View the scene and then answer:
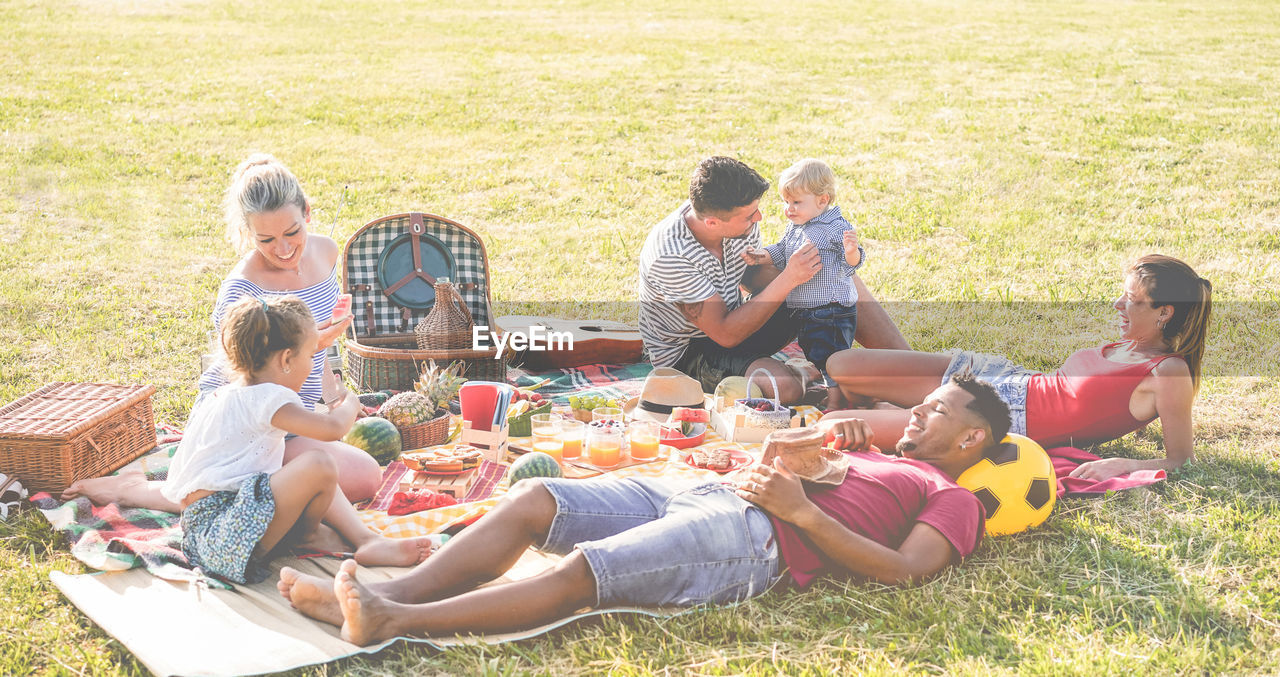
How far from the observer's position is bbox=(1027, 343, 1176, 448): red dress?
4.65m

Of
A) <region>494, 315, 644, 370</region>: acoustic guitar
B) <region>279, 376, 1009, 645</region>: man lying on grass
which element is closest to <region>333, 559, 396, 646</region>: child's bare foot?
<region>279, 376, 1009, 645</region>: man lying on grass

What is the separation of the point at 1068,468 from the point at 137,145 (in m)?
11.7

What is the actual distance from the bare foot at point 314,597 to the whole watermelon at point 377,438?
4.39ft

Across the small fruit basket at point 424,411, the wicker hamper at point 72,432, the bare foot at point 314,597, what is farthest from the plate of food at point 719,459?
the wicker hamper at point 72,432

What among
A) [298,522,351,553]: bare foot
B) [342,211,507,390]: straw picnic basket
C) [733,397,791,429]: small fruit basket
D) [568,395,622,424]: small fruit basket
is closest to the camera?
[298,522,351,553]: bare foot

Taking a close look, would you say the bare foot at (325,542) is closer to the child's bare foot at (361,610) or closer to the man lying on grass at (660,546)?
the man lying on grass at (660,546)

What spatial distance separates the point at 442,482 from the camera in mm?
4559

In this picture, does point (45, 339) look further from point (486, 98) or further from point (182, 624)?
point (486, 98)

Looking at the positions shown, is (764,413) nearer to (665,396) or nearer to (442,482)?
(665,396)

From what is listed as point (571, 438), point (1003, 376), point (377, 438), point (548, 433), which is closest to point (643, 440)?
point (571, 438)

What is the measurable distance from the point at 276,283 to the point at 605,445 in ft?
5.42

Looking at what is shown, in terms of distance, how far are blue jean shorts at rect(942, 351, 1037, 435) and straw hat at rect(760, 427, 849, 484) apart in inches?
47.6

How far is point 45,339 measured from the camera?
6711mm

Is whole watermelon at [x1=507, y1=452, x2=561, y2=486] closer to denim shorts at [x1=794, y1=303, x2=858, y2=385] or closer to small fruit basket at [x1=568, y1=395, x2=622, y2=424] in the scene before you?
small fruit basket at [x1=568, y1=395, x2=622, y2=424]
